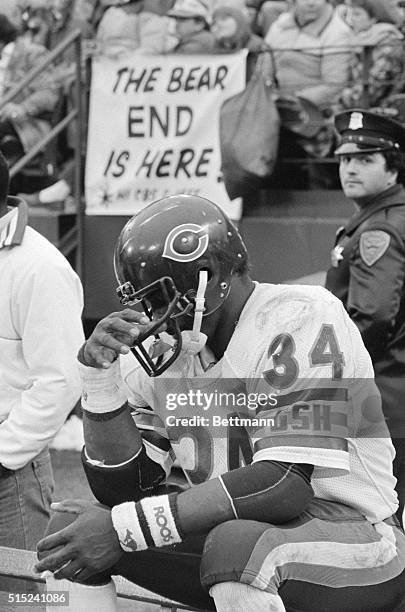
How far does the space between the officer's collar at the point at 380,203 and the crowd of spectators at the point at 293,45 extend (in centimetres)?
173

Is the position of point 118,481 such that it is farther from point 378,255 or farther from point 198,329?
point 378,255

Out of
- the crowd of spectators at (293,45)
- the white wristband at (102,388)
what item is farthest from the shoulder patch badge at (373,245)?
the crowd of spectators at (293,45)

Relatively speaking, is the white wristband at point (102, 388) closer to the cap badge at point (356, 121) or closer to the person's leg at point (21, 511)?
the person's leg at point (21, 511)

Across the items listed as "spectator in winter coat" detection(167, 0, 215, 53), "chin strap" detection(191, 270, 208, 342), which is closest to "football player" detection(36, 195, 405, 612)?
"chin strap" detection(191, 270, 208, 342)

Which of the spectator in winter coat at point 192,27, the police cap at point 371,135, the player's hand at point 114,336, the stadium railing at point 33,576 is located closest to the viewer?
the player's hand at point 114,336

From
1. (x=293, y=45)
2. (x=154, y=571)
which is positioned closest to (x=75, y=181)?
(x=293, y=45)

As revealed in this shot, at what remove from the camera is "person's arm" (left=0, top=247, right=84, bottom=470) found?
363 centimetres

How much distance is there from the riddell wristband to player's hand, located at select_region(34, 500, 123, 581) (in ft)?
0.09

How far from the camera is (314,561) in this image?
2600mm

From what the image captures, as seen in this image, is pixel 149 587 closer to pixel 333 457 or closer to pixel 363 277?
pixel 333 457

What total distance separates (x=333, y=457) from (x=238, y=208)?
15.9 feet

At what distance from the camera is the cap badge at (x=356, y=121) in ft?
16.0

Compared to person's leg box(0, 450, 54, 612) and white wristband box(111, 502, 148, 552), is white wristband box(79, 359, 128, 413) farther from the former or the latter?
person's leg box(0, 450, 54, 612)

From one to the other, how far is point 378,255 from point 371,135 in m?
0.65
